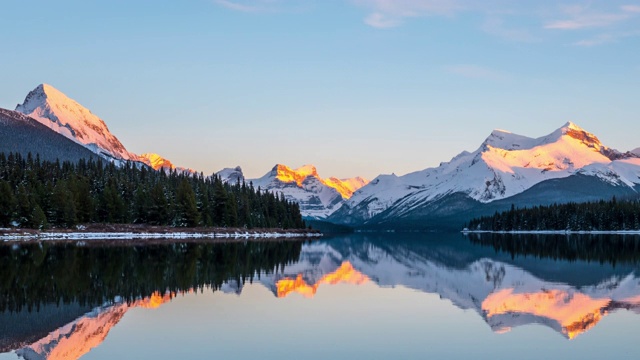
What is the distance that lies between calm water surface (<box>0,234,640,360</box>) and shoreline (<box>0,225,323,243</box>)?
6507 centimetres

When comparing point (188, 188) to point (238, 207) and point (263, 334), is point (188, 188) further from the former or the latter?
point (263, 334)

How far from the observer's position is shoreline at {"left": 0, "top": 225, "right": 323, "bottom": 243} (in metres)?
121

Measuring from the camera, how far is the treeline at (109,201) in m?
130

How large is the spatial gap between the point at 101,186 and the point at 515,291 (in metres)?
139

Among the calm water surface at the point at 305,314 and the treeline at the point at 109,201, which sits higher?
the treeline at the point at 109,201

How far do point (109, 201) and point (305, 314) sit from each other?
398 feet

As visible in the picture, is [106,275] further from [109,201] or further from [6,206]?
[109,201]

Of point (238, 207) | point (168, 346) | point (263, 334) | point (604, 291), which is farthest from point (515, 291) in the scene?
point (238, 207)

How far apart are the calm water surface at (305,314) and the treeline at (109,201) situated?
258 feet

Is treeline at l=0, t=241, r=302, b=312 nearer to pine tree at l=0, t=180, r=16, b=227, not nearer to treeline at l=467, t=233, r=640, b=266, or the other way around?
A: treeline at l=467, t=233, r=640, b=266

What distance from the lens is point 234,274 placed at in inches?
2163

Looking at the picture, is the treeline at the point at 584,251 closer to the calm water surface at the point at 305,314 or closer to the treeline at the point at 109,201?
the calm water surface at the point at 305,314

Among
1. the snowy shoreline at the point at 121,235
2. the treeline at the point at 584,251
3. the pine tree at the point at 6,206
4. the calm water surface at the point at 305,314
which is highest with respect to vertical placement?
the pine tree at the point at 6,206

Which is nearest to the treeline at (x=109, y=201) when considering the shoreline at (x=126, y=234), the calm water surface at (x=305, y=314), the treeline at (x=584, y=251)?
the shoreline at (x=126, y=234)
